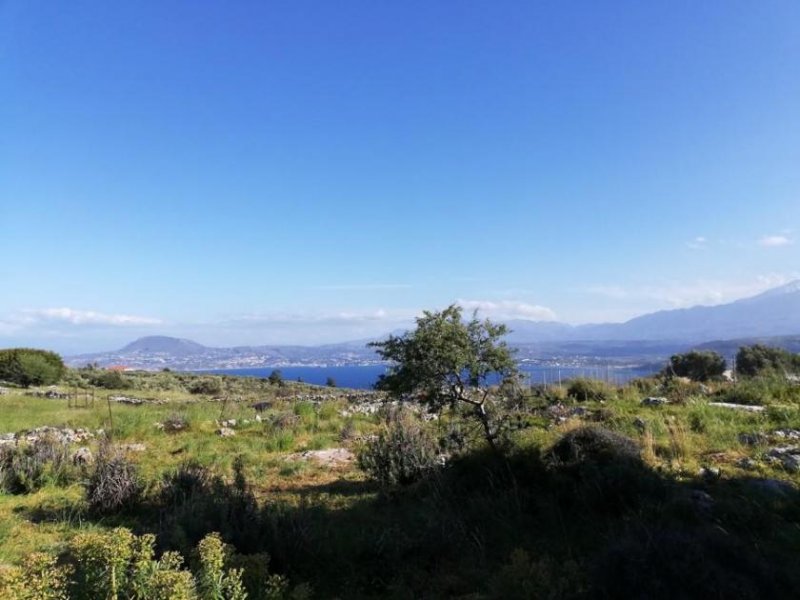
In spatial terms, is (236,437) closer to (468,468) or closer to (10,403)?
(468,468)

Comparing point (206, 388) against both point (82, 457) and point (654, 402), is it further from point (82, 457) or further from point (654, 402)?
point (654, 402)

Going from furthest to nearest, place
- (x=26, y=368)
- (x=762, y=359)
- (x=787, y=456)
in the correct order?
(x=762, y=359) → (x=26, y=368) → (x=787, y=456)

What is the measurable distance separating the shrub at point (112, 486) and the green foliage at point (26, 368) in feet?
82.2

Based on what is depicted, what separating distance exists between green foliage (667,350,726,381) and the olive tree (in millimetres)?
22254

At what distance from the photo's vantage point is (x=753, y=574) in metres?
3.70

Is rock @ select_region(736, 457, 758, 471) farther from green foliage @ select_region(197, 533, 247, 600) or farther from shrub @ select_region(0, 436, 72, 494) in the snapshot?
shrub @ select_region(0, 436, 72, 494)

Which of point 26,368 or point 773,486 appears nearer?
point 773,486

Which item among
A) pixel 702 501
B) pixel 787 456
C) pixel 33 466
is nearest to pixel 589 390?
pixel 787 456

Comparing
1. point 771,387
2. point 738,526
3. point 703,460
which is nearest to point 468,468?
point 738,526

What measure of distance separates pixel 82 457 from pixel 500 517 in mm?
7494

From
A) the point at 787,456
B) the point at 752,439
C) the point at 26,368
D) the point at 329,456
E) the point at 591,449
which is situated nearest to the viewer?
the point at 591,449

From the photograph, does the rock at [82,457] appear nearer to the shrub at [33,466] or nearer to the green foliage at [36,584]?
the shrub at [33,466]

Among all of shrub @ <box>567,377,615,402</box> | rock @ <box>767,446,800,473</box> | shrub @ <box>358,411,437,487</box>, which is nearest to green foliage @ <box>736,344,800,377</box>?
shrub @ <box>567,377,615,402</box>

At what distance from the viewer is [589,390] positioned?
1708 cm
